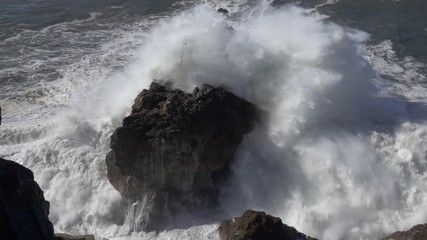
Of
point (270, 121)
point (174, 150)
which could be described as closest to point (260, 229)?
point (174, 150)

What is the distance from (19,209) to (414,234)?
30.3 ft

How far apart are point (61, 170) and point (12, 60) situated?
9.88 m

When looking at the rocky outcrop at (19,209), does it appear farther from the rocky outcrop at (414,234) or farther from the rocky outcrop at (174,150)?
the rocky outcrop at (414,234)

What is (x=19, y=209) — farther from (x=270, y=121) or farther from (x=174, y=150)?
(x=270, y=121)

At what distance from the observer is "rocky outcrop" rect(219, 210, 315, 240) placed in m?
13.0

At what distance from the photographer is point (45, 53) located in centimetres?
2617

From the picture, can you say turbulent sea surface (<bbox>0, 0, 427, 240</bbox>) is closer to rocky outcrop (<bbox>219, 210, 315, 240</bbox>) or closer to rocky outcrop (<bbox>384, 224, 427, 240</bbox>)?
rocky outcrop (<bbox>384, 224, 427, 240</bbox>)

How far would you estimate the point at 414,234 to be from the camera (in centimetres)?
1368

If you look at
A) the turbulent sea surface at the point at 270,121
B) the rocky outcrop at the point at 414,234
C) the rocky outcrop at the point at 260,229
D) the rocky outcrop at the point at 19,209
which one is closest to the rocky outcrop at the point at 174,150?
the turbulent sea surface at the point at 270,121

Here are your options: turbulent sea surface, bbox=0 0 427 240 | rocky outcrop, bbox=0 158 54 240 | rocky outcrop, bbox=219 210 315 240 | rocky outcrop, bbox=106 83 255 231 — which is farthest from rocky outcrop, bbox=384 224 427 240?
rocky outcrop, bbox=0 158 54 240

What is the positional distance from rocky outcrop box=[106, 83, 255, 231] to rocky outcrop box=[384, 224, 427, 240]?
5.11 metres

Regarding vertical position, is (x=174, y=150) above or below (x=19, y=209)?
below

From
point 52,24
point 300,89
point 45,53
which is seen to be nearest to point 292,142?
point 300,89

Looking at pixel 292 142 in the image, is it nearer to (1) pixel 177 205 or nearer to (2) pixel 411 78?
(1) pixel 177 205
